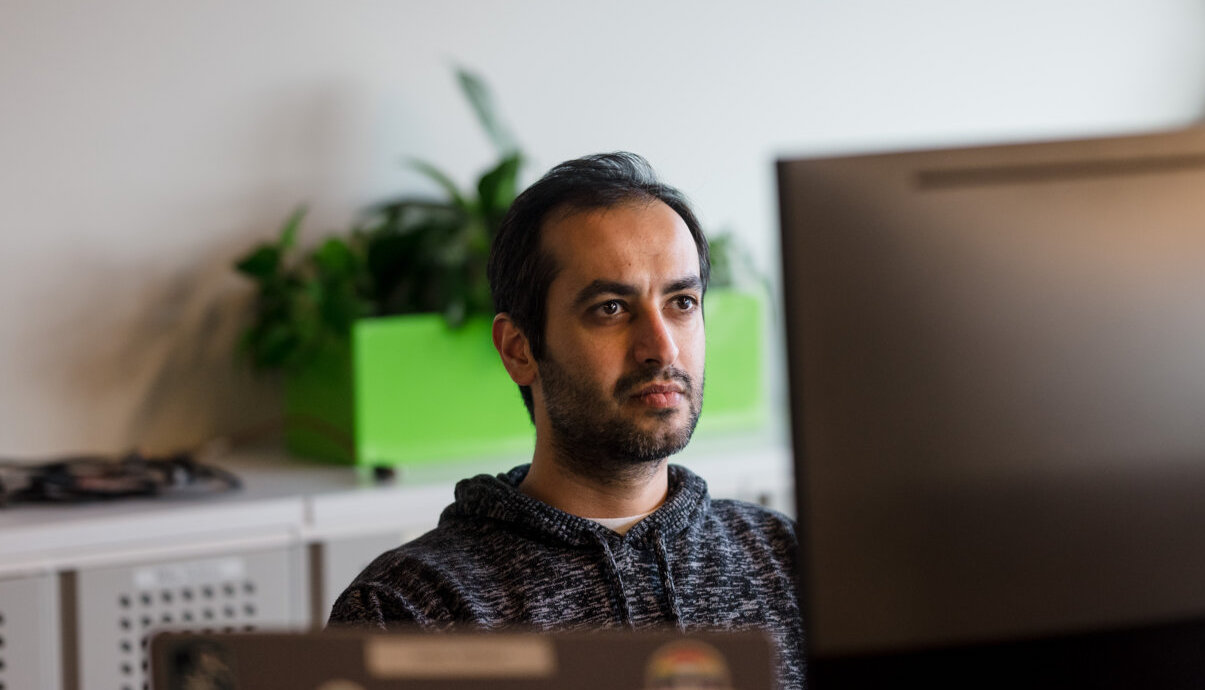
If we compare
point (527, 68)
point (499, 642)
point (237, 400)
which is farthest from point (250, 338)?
point (499, 642)

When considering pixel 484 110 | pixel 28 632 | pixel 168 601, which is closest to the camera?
pixel 28 632

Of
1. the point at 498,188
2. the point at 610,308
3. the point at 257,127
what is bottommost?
the point at 610,308

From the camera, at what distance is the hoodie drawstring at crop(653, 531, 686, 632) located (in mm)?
1315

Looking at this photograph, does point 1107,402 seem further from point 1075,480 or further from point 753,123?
point 753,123

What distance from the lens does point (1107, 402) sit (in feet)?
2.25

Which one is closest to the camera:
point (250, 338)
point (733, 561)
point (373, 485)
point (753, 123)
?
point (733, 561)

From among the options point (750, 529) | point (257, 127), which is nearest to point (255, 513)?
point (257, 127)

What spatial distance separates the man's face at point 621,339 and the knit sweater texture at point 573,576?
0.08 meters

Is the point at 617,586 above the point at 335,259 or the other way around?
the other way around

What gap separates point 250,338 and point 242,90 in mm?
478

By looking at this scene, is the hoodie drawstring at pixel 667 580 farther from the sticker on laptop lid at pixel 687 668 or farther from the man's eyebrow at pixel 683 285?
the sticker on laptop lid at pixel 687 668

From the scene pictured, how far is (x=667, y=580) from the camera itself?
134 cm

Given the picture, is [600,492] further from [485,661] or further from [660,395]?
[485,661]

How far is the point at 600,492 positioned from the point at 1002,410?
771 mm
